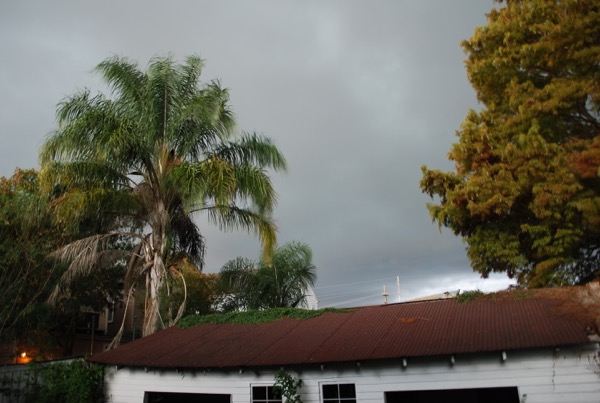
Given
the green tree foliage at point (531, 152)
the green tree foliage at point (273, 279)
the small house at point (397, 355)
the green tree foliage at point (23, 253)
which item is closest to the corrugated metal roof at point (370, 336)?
the small house at point (397, 355)

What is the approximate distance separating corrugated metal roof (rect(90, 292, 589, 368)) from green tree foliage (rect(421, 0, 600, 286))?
7.46 feet

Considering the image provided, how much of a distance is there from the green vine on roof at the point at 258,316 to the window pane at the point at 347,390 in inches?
147

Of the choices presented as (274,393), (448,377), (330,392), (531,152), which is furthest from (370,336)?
(531,152)

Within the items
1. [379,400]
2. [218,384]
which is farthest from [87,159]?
[379,400]

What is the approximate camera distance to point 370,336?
12.6 meters

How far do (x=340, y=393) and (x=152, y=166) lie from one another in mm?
10227

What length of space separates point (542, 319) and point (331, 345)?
509 centimetres

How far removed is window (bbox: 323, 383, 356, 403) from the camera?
11.8 meters

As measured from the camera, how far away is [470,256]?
15320mm

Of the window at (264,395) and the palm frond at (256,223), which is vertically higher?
the palm frond at (256,223)

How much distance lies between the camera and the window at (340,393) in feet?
38.8

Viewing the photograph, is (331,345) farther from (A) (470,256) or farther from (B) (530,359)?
(A) (470,256)

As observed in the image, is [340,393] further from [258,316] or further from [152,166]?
[152,166]

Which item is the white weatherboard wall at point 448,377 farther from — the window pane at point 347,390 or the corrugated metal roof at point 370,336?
the corrugated metal roof at point 370,336
